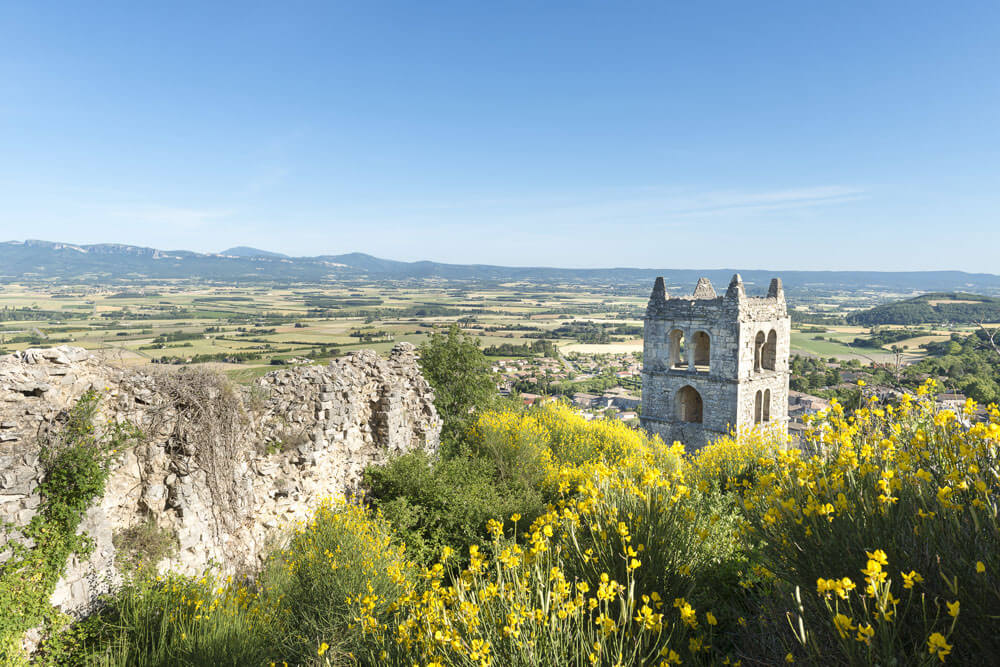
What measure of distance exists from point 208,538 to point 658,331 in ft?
65.9

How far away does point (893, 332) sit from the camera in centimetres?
6556

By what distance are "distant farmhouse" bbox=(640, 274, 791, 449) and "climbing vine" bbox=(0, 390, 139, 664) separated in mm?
20226

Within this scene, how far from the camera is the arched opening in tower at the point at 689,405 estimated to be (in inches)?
964

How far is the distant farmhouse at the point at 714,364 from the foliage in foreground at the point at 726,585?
17.1 m

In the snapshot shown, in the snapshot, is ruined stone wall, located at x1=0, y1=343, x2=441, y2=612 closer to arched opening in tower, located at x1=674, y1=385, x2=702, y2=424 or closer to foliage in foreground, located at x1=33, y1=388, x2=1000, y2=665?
foliage in foreground, located at x1=33, y1=388, x2=1000, y2=665

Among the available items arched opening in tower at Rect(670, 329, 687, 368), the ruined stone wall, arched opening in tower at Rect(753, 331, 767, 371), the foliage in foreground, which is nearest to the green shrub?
the ruined stone wall

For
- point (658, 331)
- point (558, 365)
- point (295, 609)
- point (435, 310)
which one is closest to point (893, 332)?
point (558, 365)

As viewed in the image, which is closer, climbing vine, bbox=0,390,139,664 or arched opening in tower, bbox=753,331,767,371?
climbing vine, bbox=0,390,139,664

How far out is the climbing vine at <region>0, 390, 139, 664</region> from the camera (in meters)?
Result: 5.40

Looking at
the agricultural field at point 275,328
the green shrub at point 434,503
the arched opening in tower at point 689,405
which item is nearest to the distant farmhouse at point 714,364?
the arched opening in tower at point 689,405

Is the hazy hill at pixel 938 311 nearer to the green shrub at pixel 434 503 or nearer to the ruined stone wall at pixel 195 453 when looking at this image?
the green shrub at pixel 434 503

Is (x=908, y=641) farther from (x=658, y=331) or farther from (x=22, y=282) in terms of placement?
(x=22, y=282)

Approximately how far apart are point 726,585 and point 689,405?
21044mm

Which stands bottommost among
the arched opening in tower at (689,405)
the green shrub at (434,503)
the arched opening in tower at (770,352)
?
the arched opening in tower at (689,405)
